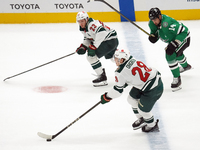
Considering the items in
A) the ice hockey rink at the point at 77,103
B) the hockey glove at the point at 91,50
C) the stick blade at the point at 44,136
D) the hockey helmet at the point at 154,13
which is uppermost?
the hockey helmet at the point at 154,13

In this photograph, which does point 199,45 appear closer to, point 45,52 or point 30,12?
point 45,52

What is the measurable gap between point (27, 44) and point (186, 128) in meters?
3.57

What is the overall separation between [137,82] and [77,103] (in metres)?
1.24

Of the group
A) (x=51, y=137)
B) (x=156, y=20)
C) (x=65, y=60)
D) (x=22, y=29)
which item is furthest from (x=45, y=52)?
(x=51, y=137)

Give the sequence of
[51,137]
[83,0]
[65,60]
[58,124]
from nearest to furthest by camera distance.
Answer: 1. [51,137]
2. [58,124]
3. [65,60]
4. [83,0]

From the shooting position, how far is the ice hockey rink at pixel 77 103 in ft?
11.9

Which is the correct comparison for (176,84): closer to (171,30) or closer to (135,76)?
(171,30)

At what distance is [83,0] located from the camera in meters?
7.08

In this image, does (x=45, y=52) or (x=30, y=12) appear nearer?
(x=45, y=52)

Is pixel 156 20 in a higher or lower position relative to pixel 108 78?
higher

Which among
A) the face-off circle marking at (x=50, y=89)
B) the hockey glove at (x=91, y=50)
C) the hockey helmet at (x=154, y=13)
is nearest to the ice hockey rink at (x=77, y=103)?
the face-off circle marking at (x=50, y=89)

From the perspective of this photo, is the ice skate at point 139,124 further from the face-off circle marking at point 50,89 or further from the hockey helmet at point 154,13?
the face-off circle marking at point 50,89

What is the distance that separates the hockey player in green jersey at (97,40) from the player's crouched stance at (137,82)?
132 centimetres

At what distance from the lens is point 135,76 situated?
11.1ft
